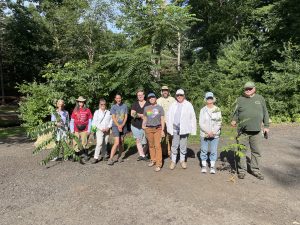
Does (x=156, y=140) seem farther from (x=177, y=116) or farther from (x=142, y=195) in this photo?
(x=142, y=195)

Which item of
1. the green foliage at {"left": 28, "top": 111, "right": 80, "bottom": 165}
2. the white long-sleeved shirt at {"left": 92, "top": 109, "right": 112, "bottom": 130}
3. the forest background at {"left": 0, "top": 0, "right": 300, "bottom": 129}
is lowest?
the green foliage at {"left": 28, "top": 111, "right": 80, "bottom": 165}

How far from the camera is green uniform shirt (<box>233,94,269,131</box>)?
21.1 ft

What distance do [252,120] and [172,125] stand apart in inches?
69.5

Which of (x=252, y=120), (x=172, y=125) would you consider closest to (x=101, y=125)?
(x=172, y=125)

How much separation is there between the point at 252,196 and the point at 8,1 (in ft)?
103

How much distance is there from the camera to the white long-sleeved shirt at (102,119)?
7828 millimetres

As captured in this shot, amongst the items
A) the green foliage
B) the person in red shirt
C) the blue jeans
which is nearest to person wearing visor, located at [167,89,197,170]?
the blue jeans

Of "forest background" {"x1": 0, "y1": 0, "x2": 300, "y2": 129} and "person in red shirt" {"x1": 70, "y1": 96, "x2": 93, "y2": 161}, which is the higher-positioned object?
"forest background" {"x1": 0, "y1": 0, "x2": 300, "y2": 129}

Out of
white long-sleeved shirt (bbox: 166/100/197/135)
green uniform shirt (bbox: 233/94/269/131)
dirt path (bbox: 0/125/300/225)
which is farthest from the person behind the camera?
white long-sleeved shirt (bbox: 166/100/197/135)

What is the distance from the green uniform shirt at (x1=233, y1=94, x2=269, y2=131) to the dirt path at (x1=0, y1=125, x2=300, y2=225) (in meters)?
1.12

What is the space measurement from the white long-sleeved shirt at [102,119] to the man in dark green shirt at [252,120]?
3.05 m

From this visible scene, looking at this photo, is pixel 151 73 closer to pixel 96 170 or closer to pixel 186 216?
pixel 96 170

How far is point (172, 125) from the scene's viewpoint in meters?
7.25

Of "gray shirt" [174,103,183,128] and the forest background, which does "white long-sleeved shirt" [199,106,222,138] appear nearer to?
"gray shirt" [174,103,183,128]
